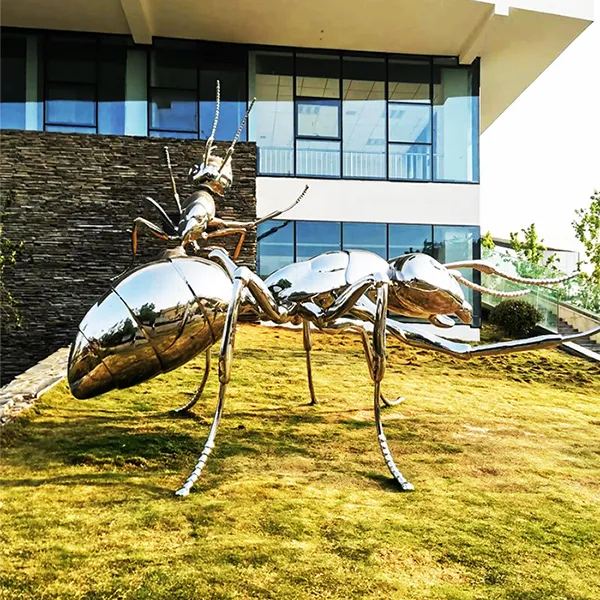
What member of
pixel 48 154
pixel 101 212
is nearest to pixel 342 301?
pixel 101 212

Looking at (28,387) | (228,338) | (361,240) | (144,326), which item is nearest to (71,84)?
(361,240)

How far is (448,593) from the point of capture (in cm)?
288

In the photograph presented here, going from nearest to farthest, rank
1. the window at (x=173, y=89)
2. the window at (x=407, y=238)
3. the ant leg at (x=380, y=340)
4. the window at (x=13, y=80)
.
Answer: the ant leg at (x=380, y=340) → the window at (x=13, y=80) → the window at (x=173, y=89) → the window at (x=407, y=238)

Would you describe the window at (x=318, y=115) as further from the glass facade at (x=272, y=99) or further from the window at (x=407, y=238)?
the window at (x=407, y=238)

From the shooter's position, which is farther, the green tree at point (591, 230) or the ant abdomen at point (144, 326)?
the green tree at point (591, 230)

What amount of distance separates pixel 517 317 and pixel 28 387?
44.0 feet

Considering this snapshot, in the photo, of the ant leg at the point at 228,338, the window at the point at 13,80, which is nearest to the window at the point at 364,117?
the window at the point at 13,80

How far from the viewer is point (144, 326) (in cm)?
392

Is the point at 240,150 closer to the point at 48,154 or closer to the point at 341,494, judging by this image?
the point at 48,154

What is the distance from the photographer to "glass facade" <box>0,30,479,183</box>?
1566 cm

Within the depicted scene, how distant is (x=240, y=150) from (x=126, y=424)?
9.84m

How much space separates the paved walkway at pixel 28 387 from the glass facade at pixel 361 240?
26.6 ft

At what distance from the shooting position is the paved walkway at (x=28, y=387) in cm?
570

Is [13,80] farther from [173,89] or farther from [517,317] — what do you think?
[517,317]
